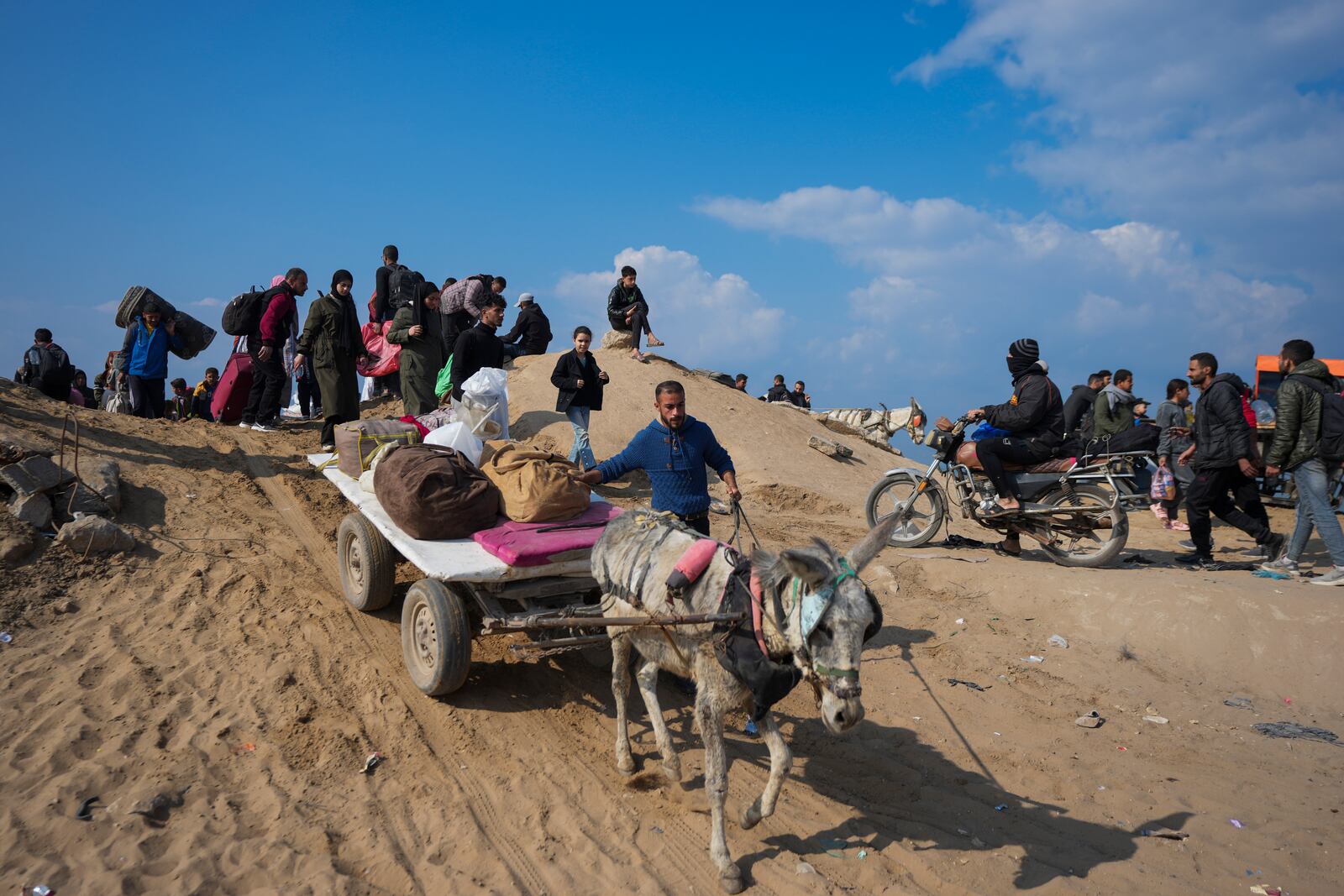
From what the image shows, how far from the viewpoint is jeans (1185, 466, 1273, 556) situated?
329 inches

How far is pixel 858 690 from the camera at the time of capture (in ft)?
11.1

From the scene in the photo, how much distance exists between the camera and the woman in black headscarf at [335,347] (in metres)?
9.66

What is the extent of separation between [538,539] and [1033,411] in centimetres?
592

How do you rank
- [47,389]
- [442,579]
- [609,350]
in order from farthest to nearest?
1. [609,350]
2. [47,389]
3. [442,579]

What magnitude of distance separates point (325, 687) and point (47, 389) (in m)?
9.22

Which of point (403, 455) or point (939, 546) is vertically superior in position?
point (403, 455)

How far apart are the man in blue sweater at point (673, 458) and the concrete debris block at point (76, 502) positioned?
4693 millimetres

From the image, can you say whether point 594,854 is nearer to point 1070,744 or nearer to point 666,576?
point 666,576

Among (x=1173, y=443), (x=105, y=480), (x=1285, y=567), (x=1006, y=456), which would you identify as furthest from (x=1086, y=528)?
(x=105, y=480)

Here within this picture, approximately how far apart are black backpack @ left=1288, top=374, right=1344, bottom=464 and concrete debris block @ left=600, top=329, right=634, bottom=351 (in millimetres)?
10541

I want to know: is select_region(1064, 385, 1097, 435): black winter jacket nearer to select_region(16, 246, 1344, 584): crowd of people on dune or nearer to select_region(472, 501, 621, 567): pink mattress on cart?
select_region(16, 246, 1344, 584): crowd of people on dune

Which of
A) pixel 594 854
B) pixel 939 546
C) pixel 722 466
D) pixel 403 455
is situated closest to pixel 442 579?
pixel 403 455

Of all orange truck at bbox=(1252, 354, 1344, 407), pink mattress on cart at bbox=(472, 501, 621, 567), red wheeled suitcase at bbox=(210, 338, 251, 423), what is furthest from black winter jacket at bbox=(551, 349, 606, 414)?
orange truck at bbox=(1252, 354, 1344, 407)

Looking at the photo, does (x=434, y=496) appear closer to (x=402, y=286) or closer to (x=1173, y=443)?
(x=402, y=286)
